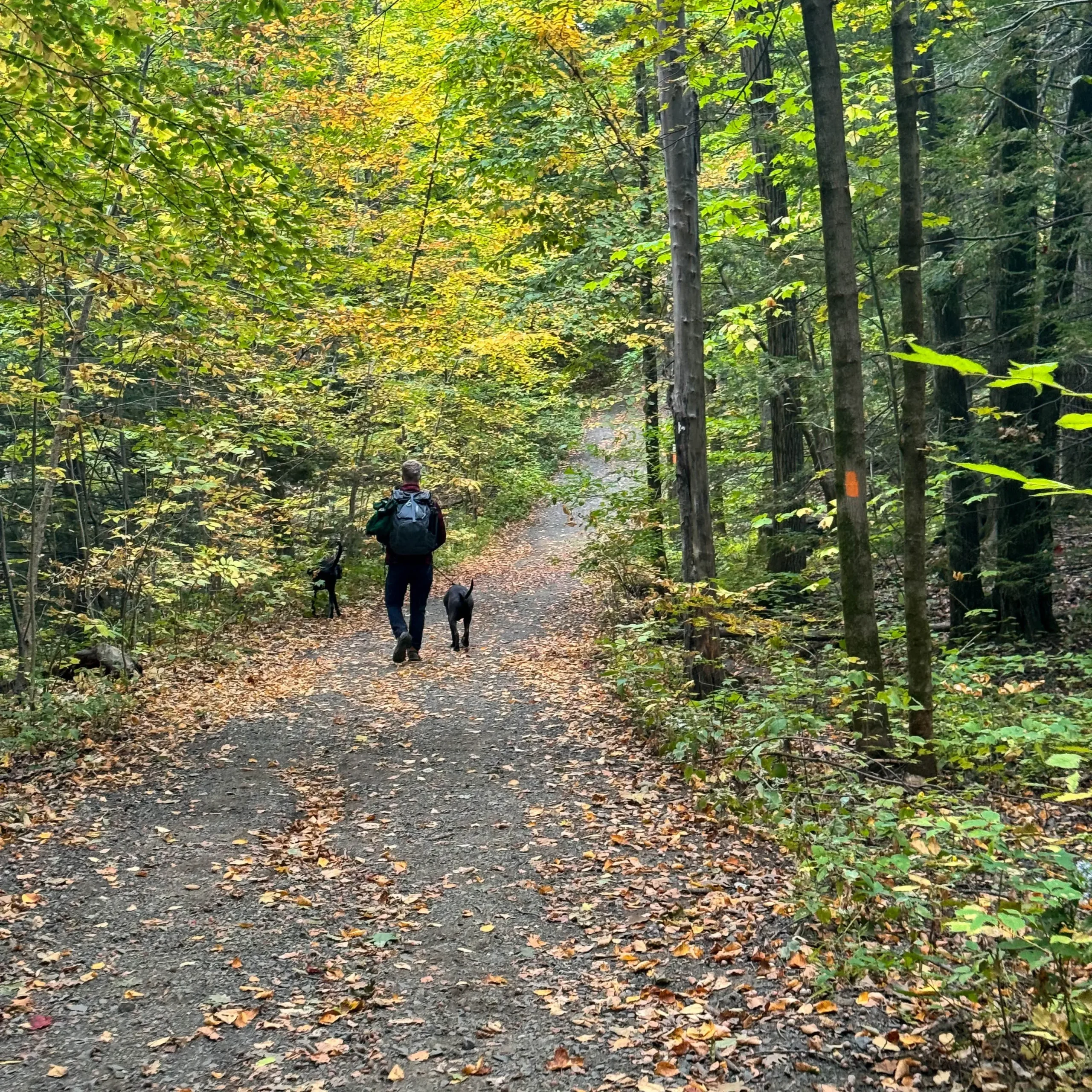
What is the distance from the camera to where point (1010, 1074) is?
2.92 m

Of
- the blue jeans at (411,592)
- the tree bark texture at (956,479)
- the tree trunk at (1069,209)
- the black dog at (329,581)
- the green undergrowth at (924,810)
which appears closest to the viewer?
the green undergrowth at (924,810)

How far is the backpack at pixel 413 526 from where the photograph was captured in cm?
981

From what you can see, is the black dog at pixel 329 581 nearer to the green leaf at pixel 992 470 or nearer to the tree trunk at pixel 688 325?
the tree trunk at pixel 688 325

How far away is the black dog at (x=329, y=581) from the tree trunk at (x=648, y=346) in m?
5.24

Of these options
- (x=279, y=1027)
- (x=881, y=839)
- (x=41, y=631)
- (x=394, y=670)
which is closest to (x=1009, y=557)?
(x=881, y=839)

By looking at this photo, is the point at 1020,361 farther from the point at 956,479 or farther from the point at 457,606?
the point at 457,606

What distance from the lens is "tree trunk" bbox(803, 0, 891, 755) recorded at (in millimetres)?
5324

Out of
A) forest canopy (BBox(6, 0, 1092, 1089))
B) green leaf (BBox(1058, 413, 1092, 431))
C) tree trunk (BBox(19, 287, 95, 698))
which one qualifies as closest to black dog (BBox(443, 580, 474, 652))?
forest canopy (BBox(6, 0, 1092, 1089))

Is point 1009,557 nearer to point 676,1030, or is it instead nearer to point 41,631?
point 676,1030

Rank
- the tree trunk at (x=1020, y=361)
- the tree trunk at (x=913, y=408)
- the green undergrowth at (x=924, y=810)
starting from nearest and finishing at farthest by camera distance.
Answer: the green undergrowth at (x=924, y=810) → the tree trunk at (x=913, y=408) → the tree trunk at (x=1020, y=361)

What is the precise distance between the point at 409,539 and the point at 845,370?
223 inches

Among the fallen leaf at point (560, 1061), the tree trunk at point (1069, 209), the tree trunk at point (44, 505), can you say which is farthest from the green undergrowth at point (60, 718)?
the tree trunk at point (1069, 209)

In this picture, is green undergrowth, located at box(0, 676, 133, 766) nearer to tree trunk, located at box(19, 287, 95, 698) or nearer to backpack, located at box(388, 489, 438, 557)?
tree trunk, located at box(19, 287, 95, 698)

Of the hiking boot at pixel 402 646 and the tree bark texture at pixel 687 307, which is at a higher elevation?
the tree bark texture at pixel 687 307
